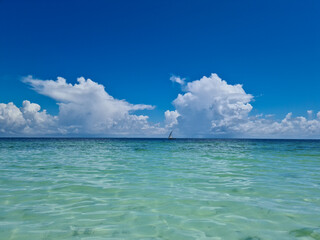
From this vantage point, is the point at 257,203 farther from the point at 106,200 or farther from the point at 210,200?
the point at 106,200

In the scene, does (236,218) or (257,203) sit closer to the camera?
(236,218)

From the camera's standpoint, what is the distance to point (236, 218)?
5340 mm

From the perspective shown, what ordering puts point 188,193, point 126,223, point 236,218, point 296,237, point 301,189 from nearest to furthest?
1. point 296,237
2. point 126,223
3. point 236,218
4. point 188,193
5. point 301,189

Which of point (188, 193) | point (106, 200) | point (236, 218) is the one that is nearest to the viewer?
point (236, 218)

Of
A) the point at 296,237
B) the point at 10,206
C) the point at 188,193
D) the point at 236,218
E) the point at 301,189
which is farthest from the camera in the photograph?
the point at 301,189

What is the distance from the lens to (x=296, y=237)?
4.36 metres

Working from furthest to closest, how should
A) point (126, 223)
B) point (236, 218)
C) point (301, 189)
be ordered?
point (301, 189)
point (236, 218)
point (126, 223)

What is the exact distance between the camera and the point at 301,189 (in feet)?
26.7

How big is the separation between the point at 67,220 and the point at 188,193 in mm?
3891

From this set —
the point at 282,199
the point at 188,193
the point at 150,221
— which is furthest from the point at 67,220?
the point at 282,199

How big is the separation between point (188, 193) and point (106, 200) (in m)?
2.68

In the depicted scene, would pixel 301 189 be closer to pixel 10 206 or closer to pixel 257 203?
pixel 257 203

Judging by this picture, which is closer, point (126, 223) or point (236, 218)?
point (126, 223)

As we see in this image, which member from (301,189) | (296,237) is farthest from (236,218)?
(301,189)
